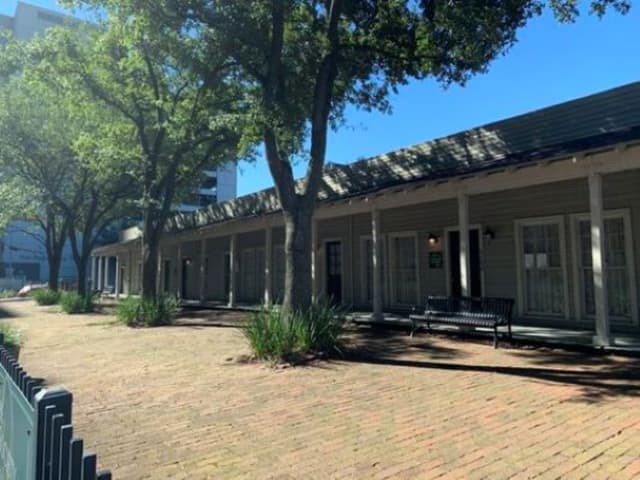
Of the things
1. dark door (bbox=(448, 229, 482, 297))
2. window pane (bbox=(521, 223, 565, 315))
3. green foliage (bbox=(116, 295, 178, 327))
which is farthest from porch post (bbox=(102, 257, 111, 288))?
window pane (bbox=(521, 223, 565, 315))

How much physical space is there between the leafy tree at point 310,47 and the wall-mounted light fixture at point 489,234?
3.63 m

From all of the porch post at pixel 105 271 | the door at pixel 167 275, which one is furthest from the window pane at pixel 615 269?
the porch post at pixel 105 271

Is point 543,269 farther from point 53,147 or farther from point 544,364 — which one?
point 53,147

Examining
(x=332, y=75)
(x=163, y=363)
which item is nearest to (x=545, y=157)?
(x=332, y=75)

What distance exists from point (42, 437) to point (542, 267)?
1087cm

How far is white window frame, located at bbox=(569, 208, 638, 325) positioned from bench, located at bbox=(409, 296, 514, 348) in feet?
7.70

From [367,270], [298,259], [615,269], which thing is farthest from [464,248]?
[367,270]

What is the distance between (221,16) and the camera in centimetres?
1045

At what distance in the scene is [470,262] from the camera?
12.9m

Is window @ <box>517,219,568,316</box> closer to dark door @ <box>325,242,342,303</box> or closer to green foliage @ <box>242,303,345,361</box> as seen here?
green foliage @ <box>242,303,345,361</box>

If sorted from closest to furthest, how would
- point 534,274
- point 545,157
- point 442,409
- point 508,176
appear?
point 442,409 → point 545,157 → point 508,176 → point 534,274

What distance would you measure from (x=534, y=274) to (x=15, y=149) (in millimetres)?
21341

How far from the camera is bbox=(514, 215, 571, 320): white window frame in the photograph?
1079 centimetres

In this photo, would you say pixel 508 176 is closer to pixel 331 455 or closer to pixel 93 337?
pixel 331 455
